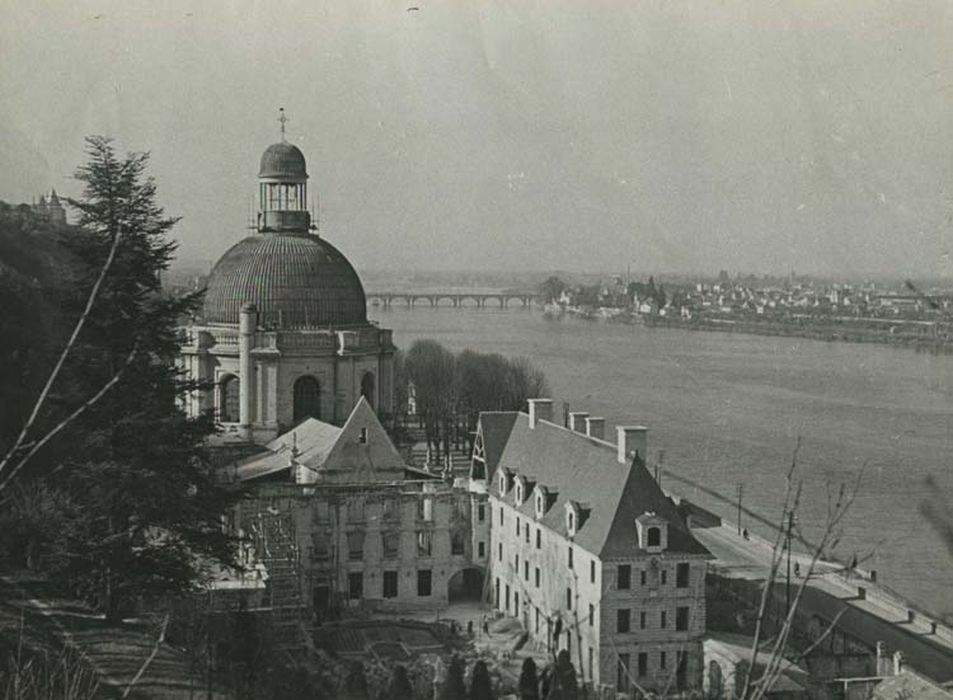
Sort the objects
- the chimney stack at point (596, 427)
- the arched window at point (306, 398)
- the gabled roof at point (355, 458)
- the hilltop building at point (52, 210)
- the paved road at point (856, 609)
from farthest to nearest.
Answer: the hilltop building at point (52, 210)
the arched window at point (306, 398)
the gabled roof at point (355, 458)
the chimney stack at point (596, 427)
the paved road at point (856, 609)

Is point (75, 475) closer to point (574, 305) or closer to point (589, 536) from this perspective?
point (589, 536)

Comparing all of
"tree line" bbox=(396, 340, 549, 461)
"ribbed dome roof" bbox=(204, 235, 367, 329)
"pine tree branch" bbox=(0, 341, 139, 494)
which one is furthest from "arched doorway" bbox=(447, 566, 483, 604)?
"pine tree branch" bbox=(0, 341, 139, 494)

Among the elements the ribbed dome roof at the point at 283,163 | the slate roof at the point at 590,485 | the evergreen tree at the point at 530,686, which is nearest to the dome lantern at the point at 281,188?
the ribbed dome roof at the point at 283,163

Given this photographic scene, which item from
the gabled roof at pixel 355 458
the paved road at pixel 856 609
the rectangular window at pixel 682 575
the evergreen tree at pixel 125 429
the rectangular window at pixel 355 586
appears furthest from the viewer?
the gabled roof at pixel 355 458

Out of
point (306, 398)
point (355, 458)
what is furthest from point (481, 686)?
point (306, 398)

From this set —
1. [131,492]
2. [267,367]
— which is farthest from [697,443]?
[131,492]

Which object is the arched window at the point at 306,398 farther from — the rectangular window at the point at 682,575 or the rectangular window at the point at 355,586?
the rectangular window at the point at 682,575

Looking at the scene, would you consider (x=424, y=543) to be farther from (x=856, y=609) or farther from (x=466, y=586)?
(x=856, y=609)
